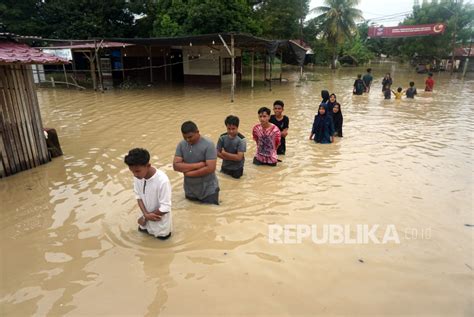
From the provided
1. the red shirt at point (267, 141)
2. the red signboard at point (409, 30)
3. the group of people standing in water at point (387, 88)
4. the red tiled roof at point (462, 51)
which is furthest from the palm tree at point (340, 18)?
the red shirt at point (267, 141)

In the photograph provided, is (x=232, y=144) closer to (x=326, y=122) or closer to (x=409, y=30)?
(x=326, y=122)

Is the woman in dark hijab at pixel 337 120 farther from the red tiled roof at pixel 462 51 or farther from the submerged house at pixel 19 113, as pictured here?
the red tiled roof at pixel 462 51

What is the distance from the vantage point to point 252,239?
3975 mm

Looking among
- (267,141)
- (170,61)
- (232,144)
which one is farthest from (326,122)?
(170,61)

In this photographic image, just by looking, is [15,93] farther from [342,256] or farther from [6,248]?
[342,256]

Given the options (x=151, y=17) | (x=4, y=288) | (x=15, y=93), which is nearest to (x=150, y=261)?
(x=4, y=288)

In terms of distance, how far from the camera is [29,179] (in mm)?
5820

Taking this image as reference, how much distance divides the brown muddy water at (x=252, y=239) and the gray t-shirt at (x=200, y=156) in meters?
0.33

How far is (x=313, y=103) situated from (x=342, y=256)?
11.5 meters

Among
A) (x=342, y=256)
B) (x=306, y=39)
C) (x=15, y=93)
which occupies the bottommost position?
(x=342, y=256)

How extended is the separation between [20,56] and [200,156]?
3742mm

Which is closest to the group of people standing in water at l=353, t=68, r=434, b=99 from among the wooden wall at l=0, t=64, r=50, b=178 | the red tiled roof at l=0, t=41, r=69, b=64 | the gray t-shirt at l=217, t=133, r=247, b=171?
the gray t-shirt at l=217, t=133, r=247, b=171

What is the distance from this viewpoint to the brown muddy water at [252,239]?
119 inches

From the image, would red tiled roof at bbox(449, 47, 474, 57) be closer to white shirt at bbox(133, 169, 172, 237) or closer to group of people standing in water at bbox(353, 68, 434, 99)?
group of people standing in water at bbox(353, 68, 434, 99)
